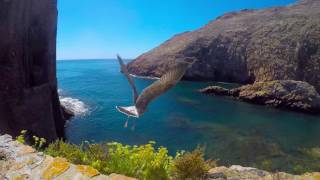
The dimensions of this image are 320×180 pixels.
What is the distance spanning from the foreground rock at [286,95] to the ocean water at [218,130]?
8.13 feet

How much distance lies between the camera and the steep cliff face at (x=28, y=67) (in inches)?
918

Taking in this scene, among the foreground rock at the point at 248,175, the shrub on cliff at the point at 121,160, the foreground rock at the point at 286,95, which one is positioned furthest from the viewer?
the foreground rock at the point at 286,95

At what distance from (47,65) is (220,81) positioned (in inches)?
2755

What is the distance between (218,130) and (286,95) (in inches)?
829

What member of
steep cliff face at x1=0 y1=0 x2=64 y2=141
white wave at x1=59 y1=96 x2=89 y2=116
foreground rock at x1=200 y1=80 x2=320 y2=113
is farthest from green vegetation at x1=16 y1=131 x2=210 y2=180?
foreground rock at x1=200 y1=80 x2=320 y2=113

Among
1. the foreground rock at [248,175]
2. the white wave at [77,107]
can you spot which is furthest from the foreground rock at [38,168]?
the white wave at [77,107]

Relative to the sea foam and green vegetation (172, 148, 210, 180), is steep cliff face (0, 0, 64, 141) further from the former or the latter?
green vegetation (172, 148, 210, 180)

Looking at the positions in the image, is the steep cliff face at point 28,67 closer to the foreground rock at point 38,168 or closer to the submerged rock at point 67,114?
the submerged rock at point 67,114

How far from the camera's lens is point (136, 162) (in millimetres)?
6914

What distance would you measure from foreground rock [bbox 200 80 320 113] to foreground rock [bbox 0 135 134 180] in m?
49.0

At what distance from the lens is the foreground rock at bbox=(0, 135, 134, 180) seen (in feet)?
18.7

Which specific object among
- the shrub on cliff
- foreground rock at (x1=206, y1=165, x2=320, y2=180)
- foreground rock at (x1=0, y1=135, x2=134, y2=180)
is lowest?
foreground rock at (x1=206, y1=165, x2=320, y2=180)

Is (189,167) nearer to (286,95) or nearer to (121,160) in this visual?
(121,160)

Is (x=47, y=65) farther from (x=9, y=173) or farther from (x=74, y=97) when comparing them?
(x=74, y=97)
